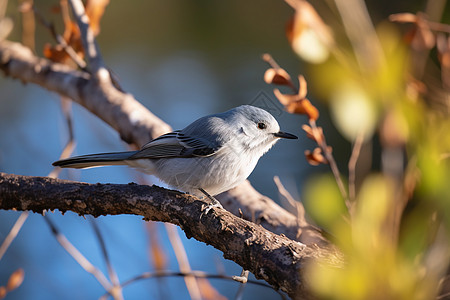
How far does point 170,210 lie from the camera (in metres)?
1.81

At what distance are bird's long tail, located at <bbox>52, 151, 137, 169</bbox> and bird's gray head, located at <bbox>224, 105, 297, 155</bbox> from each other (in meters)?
0.53

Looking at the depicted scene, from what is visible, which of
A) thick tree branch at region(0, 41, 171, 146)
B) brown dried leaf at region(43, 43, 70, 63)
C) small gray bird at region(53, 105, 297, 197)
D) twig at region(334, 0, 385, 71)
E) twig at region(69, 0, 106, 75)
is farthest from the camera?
brown dried leaf at region(43, 43, 70, 63)

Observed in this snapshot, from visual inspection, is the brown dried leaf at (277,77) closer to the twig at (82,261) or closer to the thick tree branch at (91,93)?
the thick tree branch at (91,93)

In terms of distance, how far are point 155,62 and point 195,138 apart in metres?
2.96

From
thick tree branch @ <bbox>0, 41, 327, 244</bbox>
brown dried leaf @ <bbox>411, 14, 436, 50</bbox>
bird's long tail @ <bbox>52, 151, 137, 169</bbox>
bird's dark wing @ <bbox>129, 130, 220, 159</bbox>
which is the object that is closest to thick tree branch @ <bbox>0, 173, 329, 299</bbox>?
bird's long tail @ <bbox>52, 151, 137, 169</bbox>

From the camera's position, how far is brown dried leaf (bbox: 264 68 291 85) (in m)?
1.93

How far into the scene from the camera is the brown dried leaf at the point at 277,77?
6.33 ft

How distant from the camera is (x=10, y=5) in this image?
15.6 feet

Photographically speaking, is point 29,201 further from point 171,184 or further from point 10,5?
point 10,5

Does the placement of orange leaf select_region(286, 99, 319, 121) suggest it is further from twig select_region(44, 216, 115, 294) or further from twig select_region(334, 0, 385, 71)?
twig select_region(44, 216, 115, 294)

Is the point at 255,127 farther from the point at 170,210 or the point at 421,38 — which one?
the point at 421,38

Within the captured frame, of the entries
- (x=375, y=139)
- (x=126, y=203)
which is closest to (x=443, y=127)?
(x=126, y=203)

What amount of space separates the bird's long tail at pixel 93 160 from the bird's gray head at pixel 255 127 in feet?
1.74

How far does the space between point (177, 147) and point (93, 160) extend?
1.30ft
